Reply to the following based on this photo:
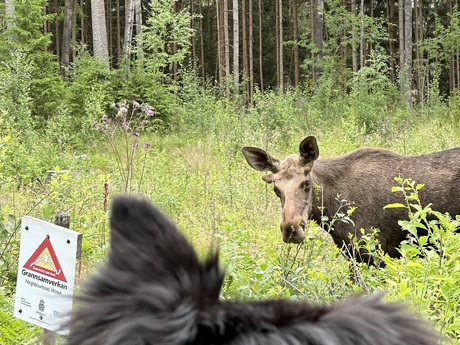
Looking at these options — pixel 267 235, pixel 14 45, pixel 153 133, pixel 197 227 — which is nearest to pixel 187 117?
pixel 153 133

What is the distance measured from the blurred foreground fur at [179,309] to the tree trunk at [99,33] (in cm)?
1615

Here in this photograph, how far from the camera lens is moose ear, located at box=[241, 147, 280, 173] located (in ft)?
18.3

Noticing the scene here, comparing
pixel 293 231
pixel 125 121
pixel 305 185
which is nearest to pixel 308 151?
pixel 305 185

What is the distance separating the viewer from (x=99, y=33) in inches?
684

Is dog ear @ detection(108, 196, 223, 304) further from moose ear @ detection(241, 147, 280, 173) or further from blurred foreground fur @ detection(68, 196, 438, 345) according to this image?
moose ear @ detection(241, 147, 280, 173)

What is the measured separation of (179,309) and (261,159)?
4860mm

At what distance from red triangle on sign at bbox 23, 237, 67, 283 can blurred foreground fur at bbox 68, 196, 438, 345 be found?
1693mm

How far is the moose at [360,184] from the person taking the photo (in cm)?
531

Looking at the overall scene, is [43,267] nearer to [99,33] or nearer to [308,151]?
[308,151]

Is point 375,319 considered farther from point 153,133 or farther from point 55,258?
point 153,133

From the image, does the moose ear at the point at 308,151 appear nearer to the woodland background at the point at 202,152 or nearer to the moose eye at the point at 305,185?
the moose eye at the point at 305,185

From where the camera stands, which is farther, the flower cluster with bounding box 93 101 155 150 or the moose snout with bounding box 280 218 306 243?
the flower cluster with bounding box 93 101 155 150

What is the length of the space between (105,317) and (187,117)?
13.7m

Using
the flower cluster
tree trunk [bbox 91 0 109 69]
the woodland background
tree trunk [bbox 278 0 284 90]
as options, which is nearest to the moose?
the woodland background
